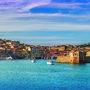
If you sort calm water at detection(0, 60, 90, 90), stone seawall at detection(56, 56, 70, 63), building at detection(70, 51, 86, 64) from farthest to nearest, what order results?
stone seawall at detection(56, 56, 70, 63) → building at detection(70, 51, 86, 64) → calm water at detection(0, 60, 90, 90)

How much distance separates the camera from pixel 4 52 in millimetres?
76062

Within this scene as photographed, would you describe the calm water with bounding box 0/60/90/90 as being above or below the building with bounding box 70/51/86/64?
below


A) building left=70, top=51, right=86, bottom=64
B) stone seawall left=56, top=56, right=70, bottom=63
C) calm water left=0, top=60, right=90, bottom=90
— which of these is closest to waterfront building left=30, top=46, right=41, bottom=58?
stone seawall left=56, top=56, right=70, bottom=63

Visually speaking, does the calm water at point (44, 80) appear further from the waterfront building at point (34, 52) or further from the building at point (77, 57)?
the waterfront building at point (34, 52)

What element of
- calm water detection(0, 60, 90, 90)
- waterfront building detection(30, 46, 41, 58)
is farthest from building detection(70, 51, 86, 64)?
waterfront building detection(30, 46, 41, 58)

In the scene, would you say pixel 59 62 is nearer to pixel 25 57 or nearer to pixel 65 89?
pixel 65 89

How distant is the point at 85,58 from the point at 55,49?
52329 mm

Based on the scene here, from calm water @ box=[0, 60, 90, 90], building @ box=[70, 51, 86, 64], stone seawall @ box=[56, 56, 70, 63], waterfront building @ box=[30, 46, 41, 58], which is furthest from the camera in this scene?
waterfront building @ box=[30, 46, 41, 58]

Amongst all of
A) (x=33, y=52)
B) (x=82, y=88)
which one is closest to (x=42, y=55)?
(x=33, y=52)

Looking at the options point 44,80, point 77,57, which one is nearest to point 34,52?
point 77,57

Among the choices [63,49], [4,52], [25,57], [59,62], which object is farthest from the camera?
[63,49]

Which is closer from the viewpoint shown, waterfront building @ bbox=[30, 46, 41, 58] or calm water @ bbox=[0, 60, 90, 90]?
calm water @ bbox=[0, 60, 90, 90]

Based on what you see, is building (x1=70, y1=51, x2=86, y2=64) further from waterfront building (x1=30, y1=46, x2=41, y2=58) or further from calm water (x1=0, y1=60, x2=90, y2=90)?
waterfront building (x1=30, y1=46, x2=41, y2=58)

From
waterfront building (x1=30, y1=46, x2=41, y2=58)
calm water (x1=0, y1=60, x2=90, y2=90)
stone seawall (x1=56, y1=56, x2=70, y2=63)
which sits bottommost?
calm water (x1=0, y1=60, x2=90, y2=90)
